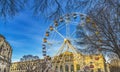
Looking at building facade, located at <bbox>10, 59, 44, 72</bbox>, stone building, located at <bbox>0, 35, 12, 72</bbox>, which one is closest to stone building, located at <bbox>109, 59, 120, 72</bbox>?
building facade, located at <bbox>10, 59, 44, 72</bbox>

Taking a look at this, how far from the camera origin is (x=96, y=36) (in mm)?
20000

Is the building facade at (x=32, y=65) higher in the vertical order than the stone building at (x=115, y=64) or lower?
higher

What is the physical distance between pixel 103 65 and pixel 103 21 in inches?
2011

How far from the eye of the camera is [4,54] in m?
53.8

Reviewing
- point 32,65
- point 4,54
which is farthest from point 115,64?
point 4,54

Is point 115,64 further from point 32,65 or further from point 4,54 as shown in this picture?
point 4,54

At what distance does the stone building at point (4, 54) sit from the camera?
5188 centimetres

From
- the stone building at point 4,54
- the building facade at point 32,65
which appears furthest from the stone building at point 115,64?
the stone building at point 4,54

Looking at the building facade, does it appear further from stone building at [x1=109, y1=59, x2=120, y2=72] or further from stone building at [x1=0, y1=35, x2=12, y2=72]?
stone building at [x1=109, y1=59, x2=120, y2=72]

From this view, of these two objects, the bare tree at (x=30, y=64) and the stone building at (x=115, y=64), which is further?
the bare tree at (x=30, y=64)

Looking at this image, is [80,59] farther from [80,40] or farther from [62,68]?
[62,68]

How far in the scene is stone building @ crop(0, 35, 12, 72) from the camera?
51.9 meters

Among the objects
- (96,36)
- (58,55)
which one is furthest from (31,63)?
(96,36)

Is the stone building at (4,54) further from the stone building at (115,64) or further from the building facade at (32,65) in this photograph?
the stone building at (115,64)
